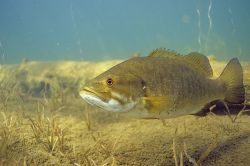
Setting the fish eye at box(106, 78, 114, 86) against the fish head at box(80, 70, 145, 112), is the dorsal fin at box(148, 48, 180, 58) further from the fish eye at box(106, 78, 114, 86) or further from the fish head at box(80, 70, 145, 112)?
the fish eye at box(106, 78, 114, 86)

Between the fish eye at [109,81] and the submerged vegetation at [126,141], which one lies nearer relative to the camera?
the fish eye at [109,81]

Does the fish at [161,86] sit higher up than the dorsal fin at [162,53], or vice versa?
the dorsal fin at [162,53]

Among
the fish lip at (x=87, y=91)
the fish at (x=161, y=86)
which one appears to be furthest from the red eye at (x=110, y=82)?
the fish lip at (x=87, y=91)

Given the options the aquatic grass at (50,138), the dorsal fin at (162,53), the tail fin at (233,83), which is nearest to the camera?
the dorsal fin at (162,53)

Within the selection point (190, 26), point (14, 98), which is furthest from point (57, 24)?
point (14, 98)

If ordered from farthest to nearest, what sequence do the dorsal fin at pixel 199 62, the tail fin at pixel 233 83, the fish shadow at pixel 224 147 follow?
the tail fin at pixel 233 83 → the dorsal fin at pixel 199 62 → the fish shadow at pixel 224 147

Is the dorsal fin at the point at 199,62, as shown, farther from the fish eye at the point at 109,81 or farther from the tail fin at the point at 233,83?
the fish eye at the point at 109,81

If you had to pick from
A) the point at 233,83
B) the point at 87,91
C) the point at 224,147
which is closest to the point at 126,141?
the point at 224,147

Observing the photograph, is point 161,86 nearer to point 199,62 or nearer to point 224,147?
point 199,62
